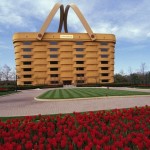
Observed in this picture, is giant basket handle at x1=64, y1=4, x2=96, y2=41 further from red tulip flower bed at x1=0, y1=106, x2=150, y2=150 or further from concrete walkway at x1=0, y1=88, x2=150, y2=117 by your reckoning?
red tulip flower bed at x1=0, y1=106, x2=150, y2=150

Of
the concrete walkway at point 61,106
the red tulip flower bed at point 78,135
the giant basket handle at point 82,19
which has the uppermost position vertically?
the giant basket handle at point 82,19

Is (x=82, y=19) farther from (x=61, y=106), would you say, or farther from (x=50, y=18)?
(x=61, y=106)

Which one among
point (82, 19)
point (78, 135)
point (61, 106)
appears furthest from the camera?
point (82, 19)

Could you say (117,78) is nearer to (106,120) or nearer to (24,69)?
(24,69)

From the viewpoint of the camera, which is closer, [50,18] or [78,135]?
[78,135]

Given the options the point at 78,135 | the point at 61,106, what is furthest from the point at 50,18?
the point at 78,135

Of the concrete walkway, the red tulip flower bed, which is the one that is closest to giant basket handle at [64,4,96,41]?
the concrete walkway

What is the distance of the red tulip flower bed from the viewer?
5543 mm

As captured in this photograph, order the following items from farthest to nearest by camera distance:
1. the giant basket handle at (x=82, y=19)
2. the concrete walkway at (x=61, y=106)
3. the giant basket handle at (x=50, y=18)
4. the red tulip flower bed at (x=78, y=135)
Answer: the giant basket handle at (x=82, y=19) → the giant basket handle at (x=50, y=18) → the concrete walkway at (x=61, y=106) → the red tulip flower bed at (x=78, y=135)

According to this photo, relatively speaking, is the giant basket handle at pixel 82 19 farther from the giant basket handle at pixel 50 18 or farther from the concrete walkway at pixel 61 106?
the concrete walkway at pixel 61 106

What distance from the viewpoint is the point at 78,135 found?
678 cm

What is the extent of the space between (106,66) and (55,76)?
2163cm

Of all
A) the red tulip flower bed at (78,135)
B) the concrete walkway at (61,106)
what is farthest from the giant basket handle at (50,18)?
the red tulip flower bed at (78,135)

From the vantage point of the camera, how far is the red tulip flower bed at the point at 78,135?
18.2 feet
